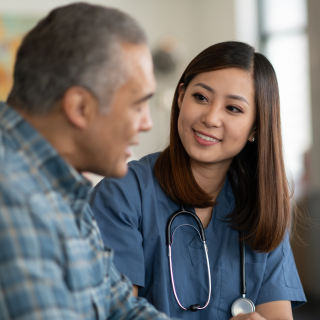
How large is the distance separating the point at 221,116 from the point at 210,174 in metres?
0.24

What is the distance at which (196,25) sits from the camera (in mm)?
4734

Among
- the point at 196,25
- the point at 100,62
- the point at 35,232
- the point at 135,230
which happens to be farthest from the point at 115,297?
the point at 196,25

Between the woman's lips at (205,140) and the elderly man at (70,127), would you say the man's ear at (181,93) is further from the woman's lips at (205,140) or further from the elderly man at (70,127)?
the elderly man at (70,127)

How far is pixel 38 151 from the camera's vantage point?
0.74 metres

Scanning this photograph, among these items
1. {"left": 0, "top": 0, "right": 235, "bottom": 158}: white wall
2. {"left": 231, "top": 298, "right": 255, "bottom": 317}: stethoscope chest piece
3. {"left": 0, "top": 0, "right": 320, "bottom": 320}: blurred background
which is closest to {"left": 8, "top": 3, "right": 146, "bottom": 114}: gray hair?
{"left": 231, "top": 298, "right": 255, "bottom": 317}: stethoscope chest piece

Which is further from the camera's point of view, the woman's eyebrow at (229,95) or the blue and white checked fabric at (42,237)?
the woman's eyebrow at (229,95)

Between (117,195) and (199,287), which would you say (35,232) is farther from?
(199,287)

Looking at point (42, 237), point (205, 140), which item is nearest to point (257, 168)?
point (205, 140)

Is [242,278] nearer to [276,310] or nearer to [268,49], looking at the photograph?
[276,310]

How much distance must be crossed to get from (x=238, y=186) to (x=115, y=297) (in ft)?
2.39

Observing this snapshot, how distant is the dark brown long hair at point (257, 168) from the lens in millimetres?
1392

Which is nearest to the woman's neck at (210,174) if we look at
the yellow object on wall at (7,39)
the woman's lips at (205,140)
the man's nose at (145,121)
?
the woman's lips at (205,140)

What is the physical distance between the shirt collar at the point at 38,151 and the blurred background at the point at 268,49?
6.05ft

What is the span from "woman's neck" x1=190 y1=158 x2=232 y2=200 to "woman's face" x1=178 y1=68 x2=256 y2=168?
0.25 ft
